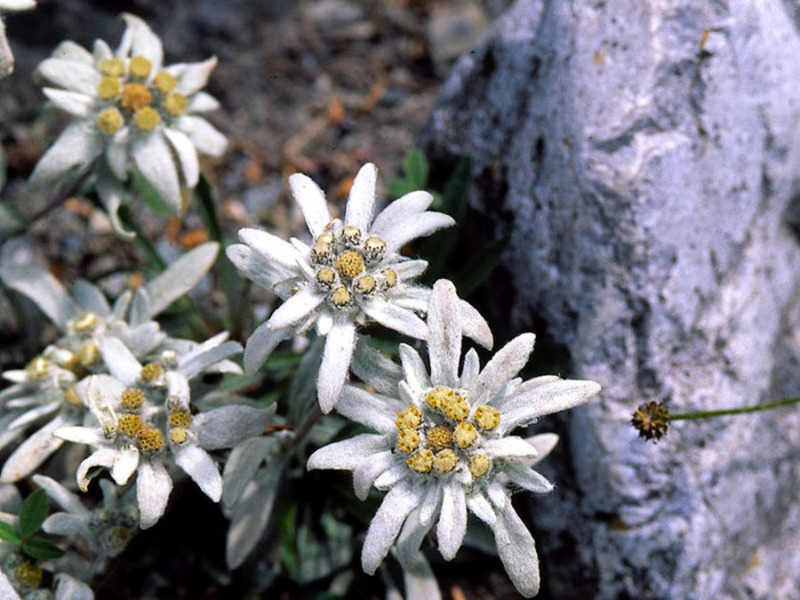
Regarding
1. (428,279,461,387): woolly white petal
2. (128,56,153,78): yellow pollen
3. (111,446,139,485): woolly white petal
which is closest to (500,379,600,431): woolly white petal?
(428,279,461,387): woolly white petal

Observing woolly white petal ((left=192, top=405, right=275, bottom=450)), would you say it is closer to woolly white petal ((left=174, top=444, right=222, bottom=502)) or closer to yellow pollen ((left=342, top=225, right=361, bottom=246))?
woolly white petal ((left=174, top=444, right=222, bottom=502))

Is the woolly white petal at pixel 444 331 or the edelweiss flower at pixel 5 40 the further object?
the edelweiss flower at pixel 5 40

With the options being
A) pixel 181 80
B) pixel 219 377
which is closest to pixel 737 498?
pixel 219 377

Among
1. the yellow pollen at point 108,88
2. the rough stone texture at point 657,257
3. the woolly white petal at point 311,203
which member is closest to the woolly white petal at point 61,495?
the woolly white petal at point 311,203

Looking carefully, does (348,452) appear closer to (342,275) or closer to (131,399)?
(342,275)

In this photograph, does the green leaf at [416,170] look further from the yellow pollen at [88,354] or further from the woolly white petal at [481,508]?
the woolly white petal at [481,508]

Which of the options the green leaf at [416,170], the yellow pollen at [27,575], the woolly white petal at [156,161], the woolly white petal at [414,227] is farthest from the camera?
the green leaf at [416,170]

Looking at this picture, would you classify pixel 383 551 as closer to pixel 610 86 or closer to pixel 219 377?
pixel 219 377
